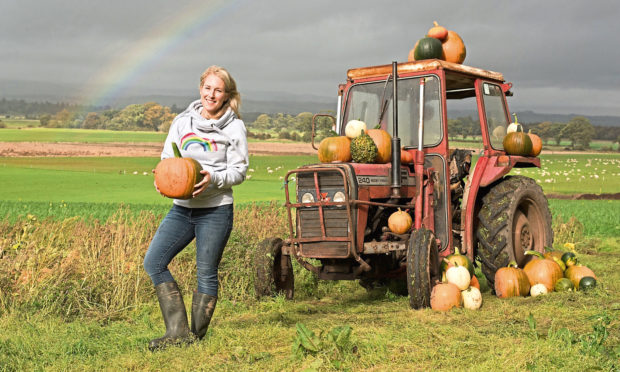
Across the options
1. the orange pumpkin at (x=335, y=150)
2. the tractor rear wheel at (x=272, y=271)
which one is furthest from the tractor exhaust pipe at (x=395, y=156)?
the tractor rear wheel at (x=272, y=271)

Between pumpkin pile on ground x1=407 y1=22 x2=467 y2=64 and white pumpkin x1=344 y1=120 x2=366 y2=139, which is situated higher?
pumpkin pile on ground x1=407 y1=22 x2=467 y2=64

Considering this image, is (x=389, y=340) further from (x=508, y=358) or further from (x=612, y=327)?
(x=612, y=327)

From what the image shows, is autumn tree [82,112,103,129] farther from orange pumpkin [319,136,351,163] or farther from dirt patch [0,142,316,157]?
orange pumpkin [319,136,351,163]

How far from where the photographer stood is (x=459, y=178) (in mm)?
7488

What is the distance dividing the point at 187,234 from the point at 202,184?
53 cm

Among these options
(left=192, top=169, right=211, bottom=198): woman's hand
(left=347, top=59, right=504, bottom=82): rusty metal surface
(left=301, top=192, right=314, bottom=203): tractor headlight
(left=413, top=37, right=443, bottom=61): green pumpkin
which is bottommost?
(left=301, top=192, right=314, bottom=203): tractor headlight

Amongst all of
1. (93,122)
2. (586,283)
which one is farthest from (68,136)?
(586,283)

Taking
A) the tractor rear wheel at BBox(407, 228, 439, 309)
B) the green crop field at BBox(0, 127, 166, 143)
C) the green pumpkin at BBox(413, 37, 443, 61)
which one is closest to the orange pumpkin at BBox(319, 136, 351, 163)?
the tractor rear wheel at BBox(407, 228, 439, 309)

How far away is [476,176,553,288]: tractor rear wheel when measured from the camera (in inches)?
277

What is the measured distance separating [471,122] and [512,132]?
1.85ft

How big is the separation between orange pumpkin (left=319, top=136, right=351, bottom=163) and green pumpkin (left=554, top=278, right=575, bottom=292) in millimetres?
2701

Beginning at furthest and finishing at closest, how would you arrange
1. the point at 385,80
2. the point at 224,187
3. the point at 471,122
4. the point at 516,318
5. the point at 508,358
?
the point at 471,122 < the point at 385,80 < the point at 516,318 < the point at 224,187 < the point at 508,358

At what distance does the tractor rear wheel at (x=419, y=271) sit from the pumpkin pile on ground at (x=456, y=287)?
11 cm

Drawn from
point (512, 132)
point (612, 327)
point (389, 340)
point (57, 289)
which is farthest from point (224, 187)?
point (512, 132)
